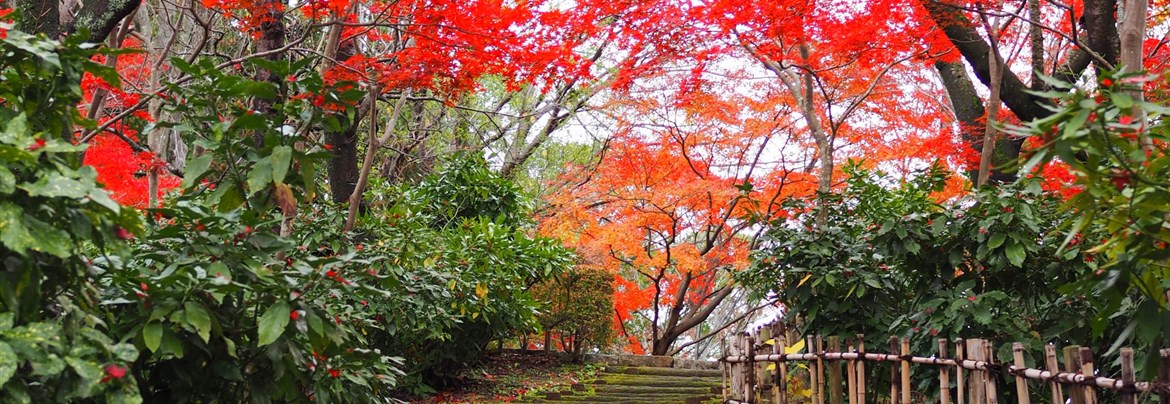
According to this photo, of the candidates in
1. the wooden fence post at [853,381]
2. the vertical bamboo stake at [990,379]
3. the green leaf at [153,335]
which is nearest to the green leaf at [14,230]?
the green leaf at [153,335]

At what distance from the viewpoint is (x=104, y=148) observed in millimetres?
9375

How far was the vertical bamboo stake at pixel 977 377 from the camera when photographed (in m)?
3.77

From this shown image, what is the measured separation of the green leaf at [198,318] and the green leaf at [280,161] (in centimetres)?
51

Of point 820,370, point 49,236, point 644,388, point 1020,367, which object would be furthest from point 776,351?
point 49,236

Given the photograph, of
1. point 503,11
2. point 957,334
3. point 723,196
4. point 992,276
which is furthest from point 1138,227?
point 723,196

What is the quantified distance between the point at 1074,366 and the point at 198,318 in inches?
115

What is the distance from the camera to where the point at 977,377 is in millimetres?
3822

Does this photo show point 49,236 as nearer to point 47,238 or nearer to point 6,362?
point 47,238

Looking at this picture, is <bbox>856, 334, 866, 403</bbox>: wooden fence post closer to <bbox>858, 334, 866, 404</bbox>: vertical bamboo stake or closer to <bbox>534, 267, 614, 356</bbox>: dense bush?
<bbox>858, 334, 866, 404</bbox>: vertical bamboo stake

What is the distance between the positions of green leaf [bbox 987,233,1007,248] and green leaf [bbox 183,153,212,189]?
3.76m

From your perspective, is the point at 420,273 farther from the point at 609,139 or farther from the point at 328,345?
the point at 609,139

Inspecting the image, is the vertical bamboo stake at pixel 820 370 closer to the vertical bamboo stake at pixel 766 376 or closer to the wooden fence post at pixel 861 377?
the wooden fence post at pixel 861 377

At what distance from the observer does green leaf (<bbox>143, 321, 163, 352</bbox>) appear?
254cm

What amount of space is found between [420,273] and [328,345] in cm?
406
